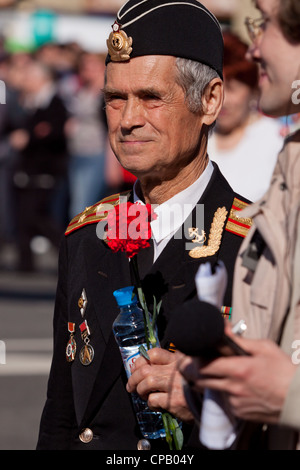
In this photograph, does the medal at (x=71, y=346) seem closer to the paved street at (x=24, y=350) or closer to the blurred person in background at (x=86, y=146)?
the paved street at (x=24, y=350)

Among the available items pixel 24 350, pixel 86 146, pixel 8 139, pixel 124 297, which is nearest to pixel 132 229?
pixel 124 297

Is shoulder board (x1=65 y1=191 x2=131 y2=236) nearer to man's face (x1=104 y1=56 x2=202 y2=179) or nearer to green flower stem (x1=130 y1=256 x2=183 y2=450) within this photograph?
man's face (x1=104 y1=56 x2=202 y2=179)

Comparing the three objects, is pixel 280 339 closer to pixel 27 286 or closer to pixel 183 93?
pixel 183 93

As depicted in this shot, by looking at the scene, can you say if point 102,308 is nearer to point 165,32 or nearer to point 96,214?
point 96,214

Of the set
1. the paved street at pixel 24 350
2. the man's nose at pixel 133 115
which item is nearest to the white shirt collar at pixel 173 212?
the man's nose at pixel 133 115

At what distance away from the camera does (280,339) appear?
224 centimetres

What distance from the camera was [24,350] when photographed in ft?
28.7

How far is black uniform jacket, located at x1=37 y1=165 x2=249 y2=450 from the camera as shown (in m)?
2.96

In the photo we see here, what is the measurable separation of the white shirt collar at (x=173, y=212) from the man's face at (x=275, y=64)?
81 cm

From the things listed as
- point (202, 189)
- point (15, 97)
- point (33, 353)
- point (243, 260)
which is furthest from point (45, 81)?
point (243, 260)

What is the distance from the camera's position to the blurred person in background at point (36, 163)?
13352 mm

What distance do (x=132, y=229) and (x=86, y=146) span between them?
34.7 feet

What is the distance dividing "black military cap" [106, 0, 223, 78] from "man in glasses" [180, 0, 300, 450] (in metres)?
0.65
